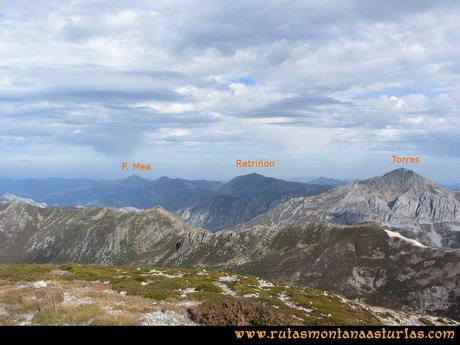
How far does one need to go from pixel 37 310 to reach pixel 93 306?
448cm

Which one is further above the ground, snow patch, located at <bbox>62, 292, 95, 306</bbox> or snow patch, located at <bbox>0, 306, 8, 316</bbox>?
snow patch, located at <bbox>62, 292, 95, 306</bbox>

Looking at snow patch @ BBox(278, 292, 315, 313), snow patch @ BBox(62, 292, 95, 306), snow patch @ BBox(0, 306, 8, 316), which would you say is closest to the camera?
snow patch @ BBox(0, 306, 8, 316)

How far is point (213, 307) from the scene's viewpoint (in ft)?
115

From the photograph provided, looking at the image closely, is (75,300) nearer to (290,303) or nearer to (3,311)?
(3,311)

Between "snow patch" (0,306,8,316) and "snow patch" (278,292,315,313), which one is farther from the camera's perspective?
"snow patch" (278,292,315,313)
